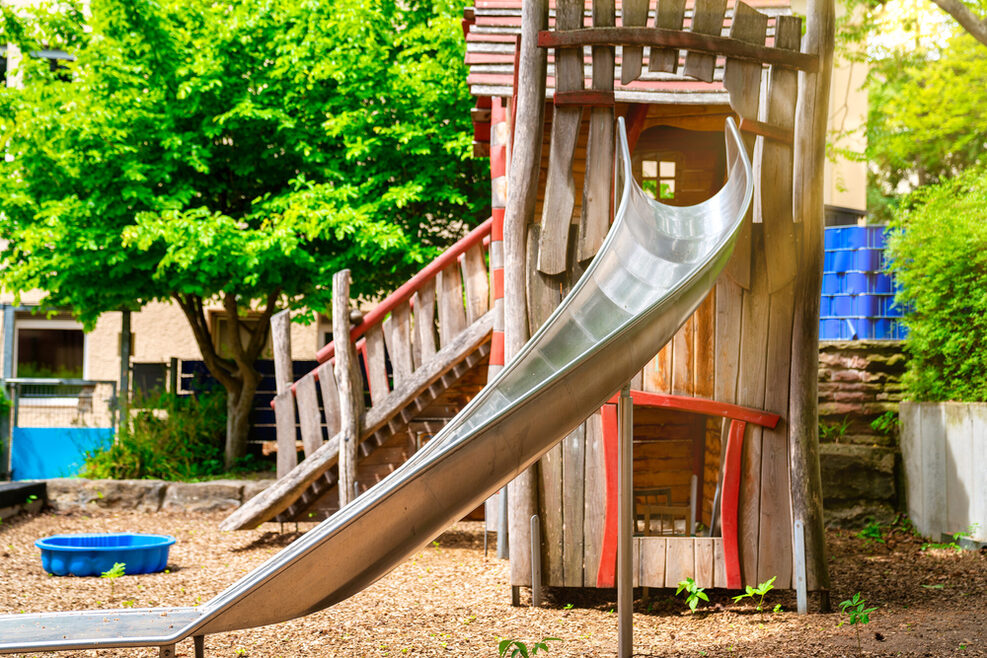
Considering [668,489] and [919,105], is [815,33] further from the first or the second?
[919,105]

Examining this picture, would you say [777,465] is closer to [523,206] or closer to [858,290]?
[523,206]

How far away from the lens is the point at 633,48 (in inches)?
208

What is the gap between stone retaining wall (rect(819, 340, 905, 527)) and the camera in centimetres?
905

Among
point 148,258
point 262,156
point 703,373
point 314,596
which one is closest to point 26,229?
point 148,258

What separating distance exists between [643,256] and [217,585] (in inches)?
172

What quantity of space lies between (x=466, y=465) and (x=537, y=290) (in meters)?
2.90

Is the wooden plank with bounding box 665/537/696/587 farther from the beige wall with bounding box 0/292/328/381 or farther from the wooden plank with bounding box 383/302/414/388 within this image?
the beige wall with bounding box 0/292/328/381

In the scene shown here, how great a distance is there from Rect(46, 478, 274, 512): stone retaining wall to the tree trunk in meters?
1.01

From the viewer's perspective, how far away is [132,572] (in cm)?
734

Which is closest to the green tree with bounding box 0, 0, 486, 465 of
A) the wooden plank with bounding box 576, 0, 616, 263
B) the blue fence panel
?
the blue fence panel

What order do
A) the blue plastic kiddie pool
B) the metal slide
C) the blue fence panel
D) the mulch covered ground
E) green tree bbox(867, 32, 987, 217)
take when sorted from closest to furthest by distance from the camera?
the metal slide, the mulch covered ground, the blue plastic kiddie pool, the blue fence panel, green tree bbox(867, 32, 987, 217)

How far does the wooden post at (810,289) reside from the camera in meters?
5.62

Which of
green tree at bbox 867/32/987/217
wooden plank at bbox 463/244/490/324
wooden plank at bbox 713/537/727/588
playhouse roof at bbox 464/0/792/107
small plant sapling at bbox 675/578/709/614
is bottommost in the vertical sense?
small plant sapling at bbox 675/578/709/614

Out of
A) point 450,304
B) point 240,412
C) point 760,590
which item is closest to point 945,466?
point 760,590
